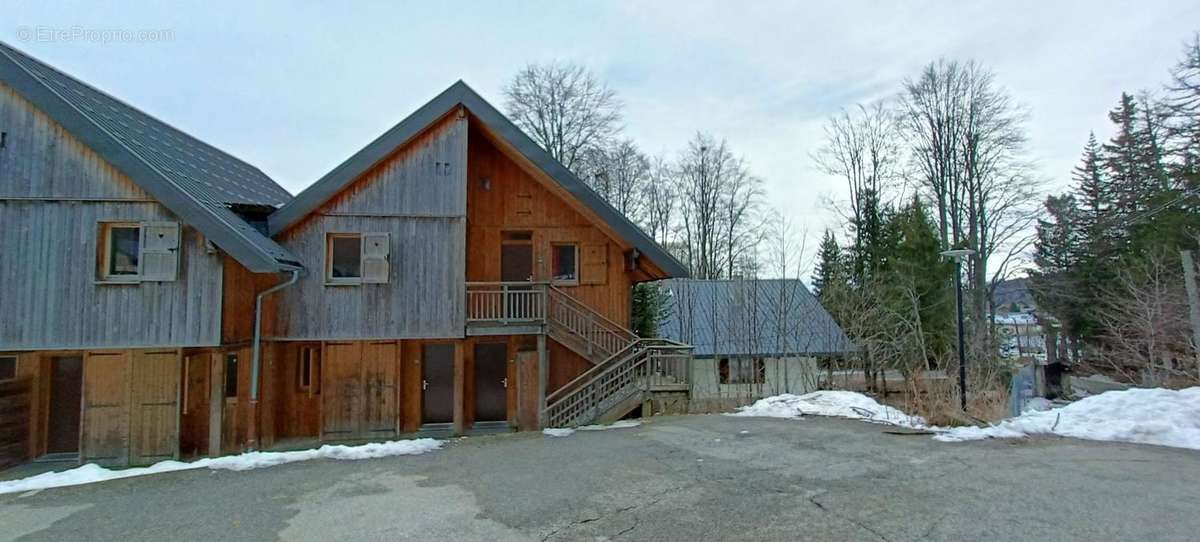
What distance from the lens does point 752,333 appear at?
1922cm

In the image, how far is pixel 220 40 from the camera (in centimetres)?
1130

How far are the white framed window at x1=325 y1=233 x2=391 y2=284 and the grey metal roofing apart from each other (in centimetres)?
1113

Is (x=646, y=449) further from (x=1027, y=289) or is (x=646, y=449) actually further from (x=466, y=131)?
(x=1027, y=289)

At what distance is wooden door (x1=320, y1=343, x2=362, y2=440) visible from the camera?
12.2 meters

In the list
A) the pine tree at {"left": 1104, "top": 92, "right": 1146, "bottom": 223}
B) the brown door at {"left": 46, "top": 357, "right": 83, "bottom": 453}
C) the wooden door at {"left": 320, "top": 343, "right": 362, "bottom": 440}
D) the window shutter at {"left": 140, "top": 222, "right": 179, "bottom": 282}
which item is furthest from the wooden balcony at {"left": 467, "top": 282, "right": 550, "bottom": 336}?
the pine tree at {"left": 1104, "top": 92, "right": 1146, "bottom": 223}

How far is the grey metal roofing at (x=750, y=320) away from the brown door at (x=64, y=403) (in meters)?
16.1

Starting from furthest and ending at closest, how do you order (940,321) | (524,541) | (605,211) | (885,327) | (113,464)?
(940,321) < (885,327) < (605,211) < (113,464) < (524,541)

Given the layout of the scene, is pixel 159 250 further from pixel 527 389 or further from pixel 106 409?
pixel 527 389

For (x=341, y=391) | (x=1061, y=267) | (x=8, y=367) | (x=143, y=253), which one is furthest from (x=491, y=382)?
(x=1061, y=267)

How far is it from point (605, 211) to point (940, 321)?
1748cm

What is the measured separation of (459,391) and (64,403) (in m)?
7.72

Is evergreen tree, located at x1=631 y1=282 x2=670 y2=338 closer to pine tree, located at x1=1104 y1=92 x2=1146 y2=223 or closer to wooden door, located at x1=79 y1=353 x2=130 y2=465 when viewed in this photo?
wooden door, located at x1=79 y1=353 x2=130 y2=465

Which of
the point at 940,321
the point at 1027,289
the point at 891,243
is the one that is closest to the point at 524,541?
the point at 940,321

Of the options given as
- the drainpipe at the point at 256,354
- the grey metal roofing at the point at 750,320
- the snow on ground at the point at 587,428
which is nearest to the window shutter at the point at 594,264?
the snow on ground at the point at 587,428
